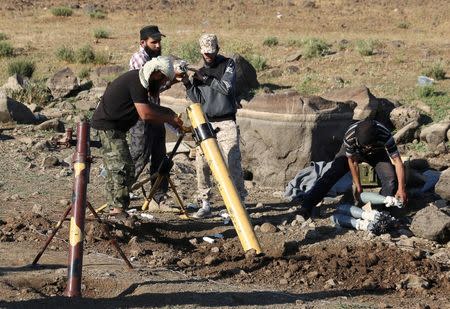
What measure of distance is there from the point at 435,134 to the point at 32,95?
22.4ft

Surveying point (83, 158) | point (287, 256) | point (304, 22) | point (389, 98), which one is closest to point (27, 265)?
point (83, 158)

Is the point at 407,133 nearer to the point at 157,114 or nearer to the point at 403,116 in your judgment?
the point at 403,116

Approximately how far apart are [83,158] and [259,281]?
1.73 metres

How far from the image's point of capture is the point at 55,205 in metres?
9.57

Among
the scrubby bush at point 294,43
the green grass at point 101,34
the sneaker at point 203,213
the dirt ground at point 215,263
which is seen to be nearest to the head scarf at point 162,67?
the dirt ground at point 215,263

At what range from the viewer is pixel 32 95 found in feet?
54.6

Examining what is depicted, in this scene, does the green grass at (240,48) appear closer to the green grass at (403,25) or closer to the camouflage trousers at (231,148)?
the green grass at (403,25)

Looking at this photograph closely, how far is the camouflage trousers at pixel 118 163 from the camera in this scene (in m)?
8.38

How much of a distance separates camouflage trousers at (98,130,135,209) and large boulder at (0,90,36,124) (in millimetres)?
5885

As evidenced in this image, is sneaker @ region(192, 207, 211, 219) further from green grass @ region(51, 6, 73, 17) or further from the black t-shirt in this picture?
green grass @ region(51, 6, 73, 17)

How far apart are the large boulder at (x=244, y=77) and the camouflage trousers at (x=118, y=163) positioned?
341 inches

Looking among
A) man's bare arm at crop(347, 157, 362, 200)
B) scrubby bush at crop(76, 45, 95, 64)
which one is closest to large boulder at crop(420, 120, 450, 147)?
man's bare arm at crop(347, 157, 362, 200)

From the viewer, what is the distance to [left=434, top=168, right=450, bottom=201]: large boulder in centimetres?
974

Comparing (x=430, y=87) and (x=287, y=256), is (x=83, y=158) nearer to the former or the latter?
(x=287, y=256)
